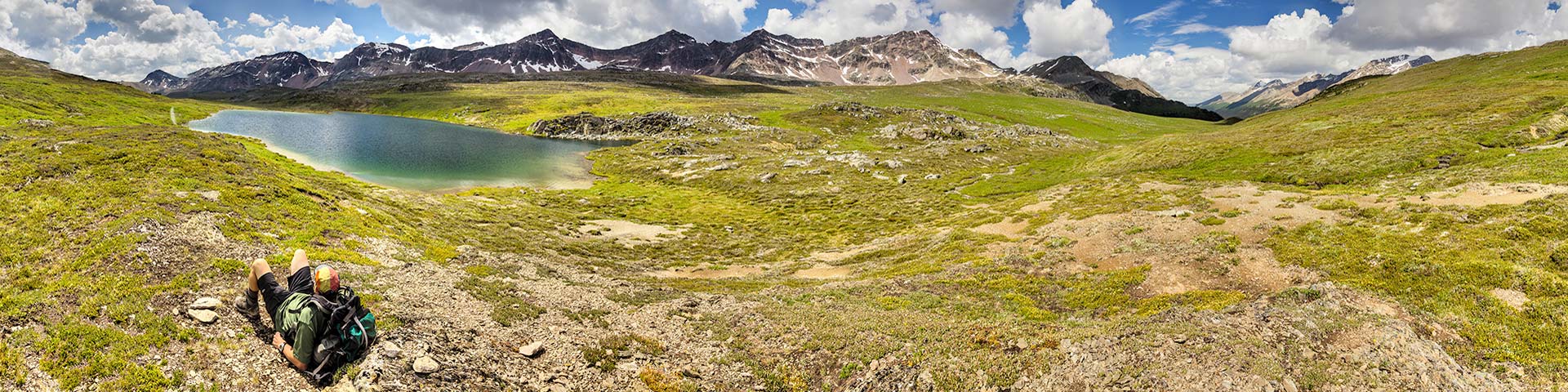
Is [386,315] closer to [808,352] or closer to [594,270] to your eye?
[808,352]

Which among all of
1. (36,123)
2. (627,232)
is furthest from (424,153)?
(627,232)

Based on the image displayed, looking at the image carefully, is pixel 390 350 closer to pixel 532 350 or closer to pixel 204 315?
pixel 532 350

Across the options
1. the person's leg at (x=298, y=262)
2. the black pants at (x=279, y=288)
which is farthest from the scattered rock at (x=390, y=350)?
the person's leg at (x=298, y=262)

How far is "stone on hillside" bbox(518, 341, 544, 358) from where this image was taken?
15.4 m

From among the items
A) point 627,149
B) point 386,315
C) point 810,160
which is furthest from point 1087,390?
point 627,149

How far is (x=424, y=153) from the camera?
108000 millimetres

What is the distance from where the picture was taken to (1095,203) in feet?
145

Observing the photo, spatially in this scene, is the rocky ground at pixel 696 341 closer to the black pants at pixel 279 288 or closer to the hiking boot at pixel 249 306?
the hiking boot at pixel 249 306

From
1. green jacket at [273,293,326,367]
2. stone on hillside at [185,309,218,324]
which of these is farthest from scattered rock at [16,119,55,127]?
green jacket at [273,293,326,367]

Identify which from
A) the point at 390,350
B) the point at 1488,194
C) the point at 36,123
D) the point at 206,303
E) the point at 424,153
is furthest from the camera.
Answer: the point at 424,153

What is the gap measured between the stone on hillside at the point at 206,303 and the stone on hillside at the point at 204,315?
225 millimetres

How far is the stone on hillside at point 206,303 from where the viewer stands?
46.4 feet

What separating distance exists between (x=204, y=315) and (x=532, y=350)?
799 cm

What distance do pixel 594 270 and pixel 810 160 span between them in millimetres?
68924
